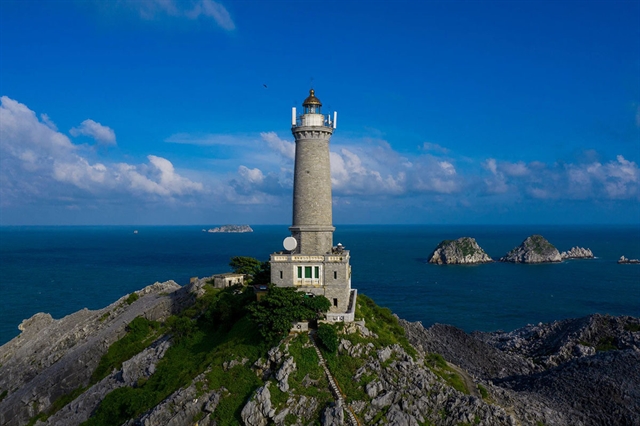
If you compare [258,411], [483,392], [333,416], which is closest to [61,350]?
[258,411]

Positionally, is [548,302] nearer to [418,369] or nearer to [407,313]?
[407,313]

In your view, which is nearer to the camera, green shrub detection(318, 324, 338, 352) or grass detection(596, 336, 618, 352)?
green shrub detection(318, 324, 338, 352)

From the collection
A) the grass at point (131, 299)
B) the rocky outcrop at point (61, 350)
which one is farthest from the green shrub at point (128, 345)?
the grass at point (131, 299)

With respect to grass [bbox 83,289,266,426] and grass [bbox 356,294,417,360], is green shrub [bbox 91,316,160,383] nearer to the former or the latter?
grass [bbox 83,289,266,426]

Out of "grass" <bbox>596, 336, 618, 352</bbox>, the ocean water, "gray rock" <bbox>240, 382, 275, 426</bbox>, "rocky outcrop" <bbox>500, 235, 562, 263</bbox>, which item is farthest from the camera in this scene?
"rocky outcrop" <bbox>500, 235, 562, 263</bbox>

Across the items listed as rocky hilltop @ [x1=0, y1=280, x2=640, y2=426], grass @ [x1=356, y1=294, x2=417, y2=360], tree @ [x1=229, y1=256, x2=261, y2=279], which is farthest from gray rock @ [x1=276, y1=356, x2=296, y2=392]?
tree @ [x1=229, y1=256, x2=261, y2=279]

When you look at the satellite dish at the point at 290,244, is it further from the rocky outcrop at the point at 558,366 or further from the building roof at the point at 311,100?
the rocky outcrop at the point at 558,366
